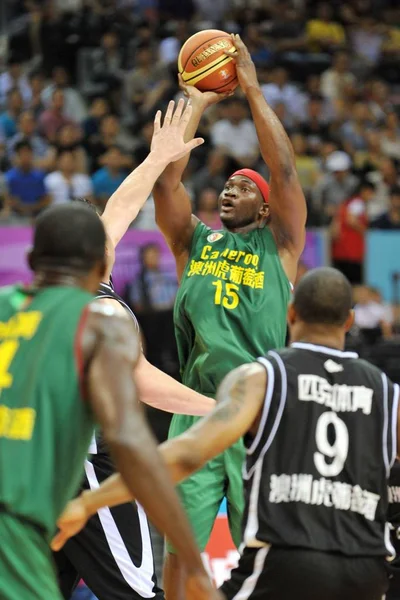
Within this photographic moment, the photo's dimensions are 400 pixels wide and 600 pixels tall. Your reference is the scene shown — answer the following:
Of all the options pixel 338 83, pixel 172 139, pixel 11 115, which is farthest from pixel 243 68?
pixel 338 83

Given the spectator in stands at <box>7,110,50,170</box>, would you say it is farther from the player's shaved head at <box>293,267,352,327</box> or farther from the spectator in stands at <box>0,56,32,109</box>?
the player's shaved head at <box>293,267,352,327</box>

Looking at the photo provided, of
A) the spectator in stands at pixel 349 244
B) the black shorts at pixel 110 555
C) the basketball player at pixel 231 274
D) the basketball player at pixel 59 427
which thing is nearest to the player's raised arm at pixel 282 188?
the basketball player at pixel 231 274

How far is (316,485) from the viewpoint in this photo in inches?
143

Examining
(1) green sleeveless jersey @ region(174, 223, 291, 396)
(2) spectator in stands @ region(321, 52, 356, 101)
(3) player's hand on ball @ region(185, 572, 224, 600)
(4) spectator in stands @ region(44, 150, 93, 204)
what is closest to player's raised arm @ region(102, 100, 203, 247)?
(1) green sleeveless jersey @ region(174, 223, 291, 396)

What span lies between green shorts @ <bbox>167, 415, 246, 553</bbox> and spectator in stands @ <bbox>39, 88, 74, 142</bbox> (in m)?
9.82

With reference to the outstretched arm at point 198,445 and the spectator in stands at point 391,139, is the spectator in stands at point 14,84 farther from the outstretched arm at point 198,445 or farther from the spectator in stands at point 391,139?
the outstretched arm at point 198,445

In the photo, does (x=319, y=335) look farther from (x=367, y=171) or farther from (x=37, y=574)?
(x=367, y=171)

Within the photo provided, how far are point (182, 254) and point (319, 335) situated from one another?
2545 millimetres

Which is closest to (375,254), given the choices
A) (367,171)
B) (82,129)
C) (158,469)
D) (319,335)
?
(367,171)

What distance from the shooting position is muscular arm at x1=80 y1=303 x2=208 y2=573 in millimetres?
3029

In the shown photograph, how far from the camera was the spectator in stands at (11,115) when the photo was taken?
49.0 feet

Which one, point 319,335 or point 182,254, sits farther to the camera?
point 182,254

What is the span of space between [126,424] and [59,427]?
0.64 feet

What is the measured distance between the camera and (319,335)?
3.81 m
